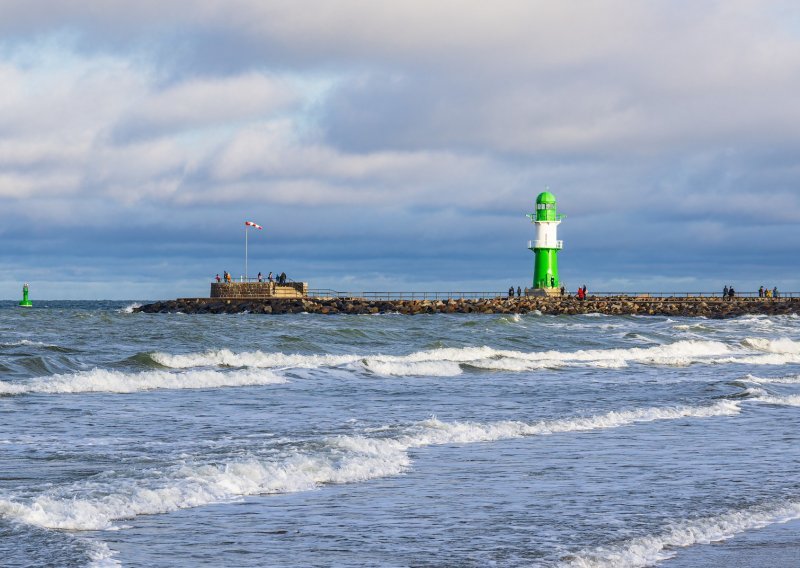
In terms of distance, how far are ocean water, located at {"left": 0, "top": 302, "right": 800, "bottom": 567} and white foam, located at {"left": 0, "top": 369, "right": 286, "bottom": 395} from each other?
0.07 meters

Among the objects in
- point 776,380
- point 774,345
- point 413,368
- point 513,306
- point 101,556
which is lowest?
point 101,556

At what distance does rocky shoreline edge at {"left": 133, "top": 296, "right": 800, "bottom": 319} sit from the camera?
6544 cm

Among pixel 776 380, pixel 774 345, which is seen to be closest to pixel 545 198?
pixel 774 345

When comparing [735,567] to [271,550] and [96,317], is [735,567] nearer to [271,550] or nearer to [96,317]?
[271,550]

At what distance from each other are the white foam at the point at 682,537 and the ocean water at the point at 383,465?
0.02m

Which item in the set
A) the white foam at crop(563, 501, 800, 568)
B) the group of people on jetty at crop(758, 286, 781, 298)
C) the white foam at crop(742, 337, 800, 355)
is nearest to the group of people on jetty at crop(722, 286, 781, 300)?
the group of people on jetty at crop(758, 286, 781, 298)

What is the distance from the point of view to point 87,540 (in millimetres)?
7344

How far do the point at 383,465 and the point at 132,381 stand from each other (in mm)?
10424

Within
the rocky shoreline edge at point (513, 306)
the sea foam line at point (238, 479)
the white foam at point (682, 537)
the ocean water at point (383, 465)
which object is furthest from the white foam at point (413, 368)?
the rocky shoreline edge at point (513, 306)

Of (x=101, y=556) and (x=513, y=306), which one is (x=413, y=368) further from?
(x=513, y=306)

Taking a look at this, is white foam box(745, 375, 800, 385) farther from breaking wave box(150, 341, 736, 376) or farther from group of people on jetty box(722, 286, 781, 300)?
group of people on jetty box(722, 286, 781, 300)

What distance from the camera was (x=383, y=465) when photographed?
10711mm

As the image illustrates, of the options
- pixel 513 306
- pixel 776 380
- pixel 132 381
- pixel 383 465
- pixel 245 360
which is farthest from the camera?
pixel 513 306

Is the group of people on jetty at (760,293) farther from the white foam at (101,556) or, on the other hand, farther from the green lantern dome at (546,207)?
the white foam at (101,556)
